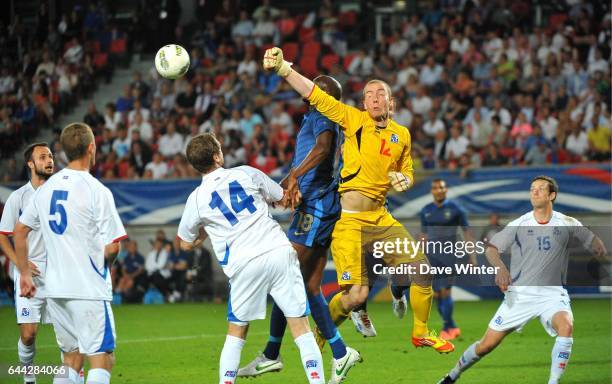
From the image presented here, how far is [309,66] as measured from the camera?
83.7 ft

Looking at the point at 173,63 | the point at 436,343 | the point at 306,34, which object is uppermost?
the point at 173,63

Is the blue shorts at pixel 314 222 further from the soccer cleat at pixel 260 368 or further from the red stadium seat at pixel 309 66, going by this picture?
the red stadium seat at pixel 309 66

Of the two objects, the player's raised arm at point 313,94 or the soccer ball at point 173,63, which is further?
the soccer ball at point 173,63

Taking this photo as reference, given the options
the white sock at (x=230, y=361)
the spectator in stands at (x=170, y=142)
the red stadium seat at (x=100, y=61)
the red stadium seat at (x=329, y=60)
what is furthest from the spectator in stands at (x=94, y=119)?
the white sock at (x=230, y=361)

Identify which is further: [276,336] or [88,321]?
[276,336]

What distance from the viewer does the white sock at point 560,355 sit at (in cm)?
907

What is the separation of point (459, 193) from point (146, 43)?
12957 millimetres

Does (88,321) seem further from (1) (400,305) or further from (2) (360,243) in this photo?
(1) (400,305)

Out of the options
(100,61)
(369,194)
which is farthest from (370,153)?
(100,61)

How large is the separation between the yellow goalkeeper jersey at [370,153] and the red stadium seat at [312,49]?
16.1 metres

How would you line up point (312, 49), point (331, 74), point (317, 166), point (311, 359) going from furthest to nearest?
point (312, 49) < point (331, 74) < point (317, 166) < point (311, 359)

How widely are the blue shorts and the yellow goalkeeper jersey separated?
32cm

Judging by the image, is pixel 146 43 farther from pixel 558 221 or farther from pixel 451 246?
Answer: pixel 558 221

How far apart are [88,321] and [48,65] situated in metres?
21.8
